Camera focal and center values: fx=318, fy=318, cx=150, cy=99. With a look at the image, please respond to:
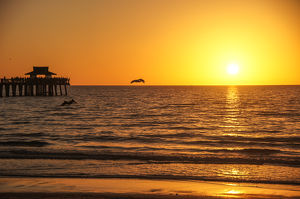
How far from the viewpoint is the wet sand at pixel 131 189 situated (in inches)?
376

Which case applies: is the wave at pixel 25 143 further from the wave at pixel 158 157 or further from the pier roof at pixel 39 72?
the pier roof at pixel 39 72

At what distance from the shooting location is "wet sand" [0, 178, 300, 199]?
9.55 metres

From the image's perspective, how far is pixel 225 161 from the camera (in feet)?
49.6

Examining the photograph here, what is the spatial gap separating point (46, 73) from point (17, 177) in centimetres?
7820

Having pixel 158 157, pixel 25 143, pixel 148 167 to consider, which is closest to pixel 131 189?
pixel 148 167

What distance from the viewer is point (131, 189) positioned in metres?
10.2

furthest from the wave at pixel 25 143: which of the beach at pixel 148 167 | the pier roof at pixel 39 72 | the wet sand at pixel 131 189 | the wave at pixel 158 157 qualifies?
the pier roof at pixel 39 72

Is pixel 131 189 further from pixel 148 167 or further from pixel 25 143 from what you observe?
pixel 25 143

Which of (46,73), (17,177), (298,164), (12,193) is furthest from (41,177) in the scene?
(46,73)

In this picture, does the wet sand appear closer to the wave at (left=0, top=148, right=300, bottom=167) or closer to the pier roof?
the wave at (left=0, top=148, right=300, bottom=167)

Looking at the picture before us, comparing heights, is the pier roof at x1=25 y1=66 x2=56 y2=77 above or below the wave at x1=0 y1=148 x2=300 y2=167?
above

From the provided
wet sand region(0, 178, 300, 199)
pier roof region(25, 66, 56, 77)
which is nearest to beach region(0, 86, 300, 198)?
wet sand region(0, 178, 300, 199)

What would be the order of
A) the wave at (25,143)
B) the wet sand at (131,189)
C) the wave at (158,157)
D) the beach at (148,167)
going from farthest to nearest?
1. the wave at (25,143)
2. the wave at (158,157)
3. the beach at (148,167)
4. the wet sand at (131,189)

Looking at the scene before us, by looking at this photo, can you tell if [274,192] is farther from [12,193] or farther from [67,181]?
[12,193]
